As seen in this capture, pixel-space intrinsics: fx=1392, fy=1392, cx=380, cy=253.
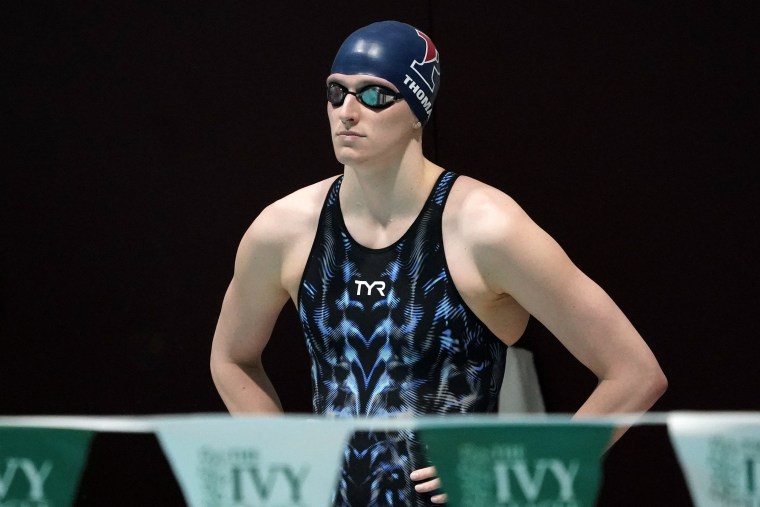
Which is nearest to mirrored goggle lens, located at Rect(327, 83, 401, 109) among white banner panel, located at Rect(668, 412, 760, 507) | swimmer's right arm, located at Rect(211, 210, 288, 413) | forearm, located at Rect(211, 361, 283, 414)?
swimmer's right arm, located at Rect(211, 210, 288, 413)

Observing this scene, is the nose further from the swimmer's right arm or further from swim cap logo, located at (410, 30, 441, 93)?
the swimmer's right arm

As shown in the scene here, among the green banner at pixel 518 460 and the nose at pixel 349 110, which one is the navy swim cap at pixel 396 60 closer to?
the nose at pixel 349 110

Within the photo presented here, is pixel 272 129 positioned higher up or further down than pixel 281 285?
higher up

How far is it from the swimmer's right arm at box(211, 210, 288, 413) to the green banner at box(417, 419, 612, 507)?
105 cm

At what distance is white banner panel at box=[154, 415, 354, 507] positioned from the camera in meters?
2.62

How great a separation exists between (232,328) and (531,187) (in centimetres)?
109

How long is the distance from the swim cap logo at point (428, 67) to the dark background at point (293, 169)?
2.56 ft

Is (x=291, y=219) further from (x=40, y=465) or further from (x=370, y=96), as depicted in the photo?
(x=40, y=465)

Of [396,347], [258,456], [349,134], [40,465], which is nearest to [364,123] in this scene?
[349,134]

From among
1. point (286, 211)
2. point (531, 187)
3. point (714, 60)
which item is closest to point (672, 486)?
point (531, 187)

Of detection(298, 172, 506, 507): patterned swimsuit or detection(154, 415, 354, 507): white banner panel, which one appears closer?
detection(154, 415, 354, 507): white banner panel

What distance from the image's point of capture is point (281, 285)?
3549 mm

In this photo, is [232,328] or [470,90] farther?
[470,90]

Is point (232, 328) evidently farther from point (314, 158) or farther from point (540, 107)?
point (540, 107)
